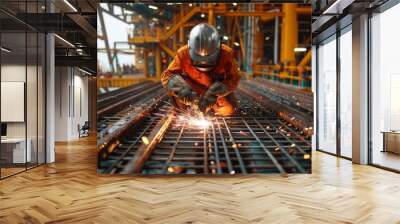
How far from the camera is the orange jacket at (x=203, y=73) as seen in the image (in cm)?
559

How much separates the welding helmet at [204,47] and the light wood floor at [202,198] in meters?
1.78

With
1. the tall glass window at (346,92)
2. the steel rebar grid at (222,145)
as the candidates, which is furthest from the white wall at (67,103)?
the tall glass window at (346,92)

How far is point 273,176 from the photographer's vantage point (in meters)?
6.02

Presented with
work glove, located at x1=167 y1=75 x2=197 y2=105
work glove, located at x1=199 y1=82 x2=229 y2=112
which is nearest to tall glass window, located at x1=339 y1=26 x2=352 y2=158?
work glove, located at x1=199 y1=82 x2=229 y2=112

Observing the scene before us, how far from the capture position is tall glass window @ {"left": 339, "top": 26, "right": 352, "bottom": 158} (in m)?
7.96

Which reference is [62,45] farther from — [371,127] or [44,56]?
[371,127]

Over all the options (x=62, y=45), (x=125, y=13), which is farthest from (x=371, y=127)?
(x=62, y=45)

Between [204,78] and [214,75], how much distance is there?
161mm

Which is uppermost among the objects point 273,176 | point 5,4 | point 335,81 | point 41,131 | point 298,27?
point 5,4

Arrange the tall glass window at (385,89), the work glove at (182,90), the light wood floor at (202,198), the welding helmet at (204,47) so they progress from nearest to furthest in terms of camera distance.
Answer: the light wood floor at (202,198)
the welding helmet at (204,47)
the work glove at (182,90)
the tall glass window at (385,89)

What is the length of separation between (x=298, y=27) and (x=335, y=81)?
12.0 feet

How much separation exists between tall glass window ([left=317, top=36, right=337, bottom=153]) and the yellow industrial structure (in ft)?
11.5

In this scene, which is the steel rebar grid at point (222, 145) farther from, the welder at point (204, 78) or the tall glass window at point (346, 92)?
the tall glass window at point (346, 92)

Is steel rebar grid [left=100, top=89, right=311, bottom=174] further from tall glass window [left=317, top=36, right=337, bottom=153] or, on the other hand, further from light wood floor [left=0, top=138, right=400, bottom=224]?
tall glass window [left=317, top=36, right=337, bottom=153]
